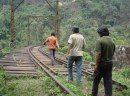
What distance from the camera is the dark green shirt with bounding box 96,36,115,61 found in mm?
7645

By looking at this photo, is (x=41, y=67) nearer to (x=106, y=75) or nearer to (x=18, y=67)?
(x=18, y=67)

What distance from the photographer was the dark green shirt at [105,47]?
7.64 meters

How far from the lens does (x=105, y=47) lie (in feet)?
25.3

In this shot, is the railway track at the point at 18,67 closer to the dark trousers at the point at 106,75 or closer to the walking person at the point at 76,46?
the walking person at the point at 76,46

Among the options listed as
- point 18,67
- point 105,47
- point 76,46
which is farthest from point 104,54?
point 18,67

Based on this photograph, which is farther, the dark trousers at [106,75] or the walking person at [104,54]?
the dark trousers at [106,75]

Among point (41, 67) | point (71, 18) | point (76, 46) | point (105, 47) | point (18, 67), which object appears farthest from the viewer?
point (71, 18)

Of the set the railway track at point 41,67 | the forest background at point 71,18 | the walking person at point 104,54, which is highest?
the forest background at point 71,18

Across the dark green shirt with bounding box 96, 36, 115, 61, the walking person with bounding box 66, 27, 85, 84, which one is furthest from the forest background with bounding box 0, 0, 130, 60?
the dark green shirt with bounding box 96, 36, 115, 61

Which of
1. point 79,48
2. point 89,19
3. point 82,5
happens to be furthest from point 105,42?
point 82,5

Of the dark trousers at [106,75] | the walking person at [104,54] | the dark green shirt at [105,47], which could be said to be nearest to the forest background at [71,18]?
the dark trousers at [106,75]

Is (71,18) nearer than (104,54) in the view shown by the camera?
No

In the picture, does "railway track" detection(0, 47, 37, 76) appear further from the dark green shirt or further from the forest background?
the forest background

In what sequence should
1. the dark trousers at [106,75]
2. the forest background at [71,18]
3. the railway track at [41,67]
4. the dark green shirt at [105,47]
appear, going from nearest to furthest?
the dark green shirt at [105,47], the dark trousers at [106,75], the railway track at [41,67], the forest background at [71,18]
